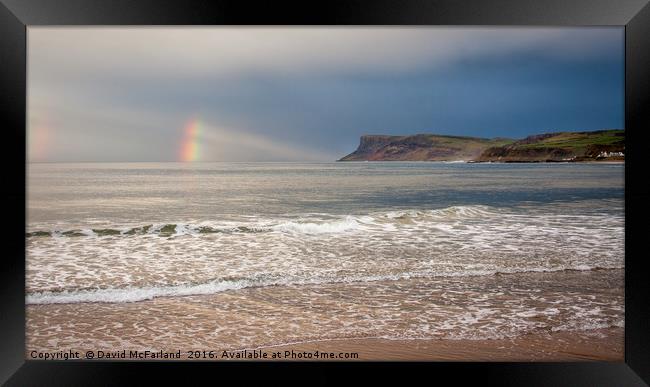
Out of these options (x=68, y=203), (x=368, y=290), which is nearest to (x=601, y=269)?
(x=368, y=290)

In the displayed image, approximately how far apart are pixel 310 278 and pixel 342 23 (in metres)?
2.47

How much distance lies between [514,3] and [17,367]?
3.49m

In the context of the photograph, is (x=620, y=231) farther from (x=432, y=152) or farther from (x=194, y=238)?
(x=432, y=152)

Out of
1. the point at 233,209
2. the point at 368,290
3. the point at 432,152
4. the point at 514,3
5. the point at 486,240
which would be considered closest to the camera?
the point at 514,3

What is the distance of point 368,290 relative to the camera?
359 centimetres

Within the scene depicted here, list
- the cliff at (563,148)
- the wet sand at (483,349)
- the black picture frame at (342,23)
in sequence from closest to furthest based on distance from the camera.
Result: the black picture frame at (342,23), the wet sand at (483,349), the cliff at (563,148)

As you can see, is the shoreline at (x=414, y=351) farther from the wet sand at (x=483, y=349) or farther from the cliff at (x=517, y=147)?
the cliff at (x=517, y=147)

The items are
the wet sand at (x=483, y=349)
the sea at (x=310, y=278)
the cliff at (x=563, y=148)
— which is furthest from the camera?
the cliff at (x=563, y=148)

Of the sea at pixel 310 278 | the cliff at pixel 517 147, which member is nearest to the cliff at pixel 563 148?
the cliff at pixel 517 147

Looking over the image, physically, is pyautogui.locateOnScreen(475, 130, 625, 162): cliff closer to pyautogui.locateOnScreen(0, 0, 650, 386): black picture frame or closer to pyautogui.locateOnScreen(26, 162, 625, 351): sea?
pyautogui.locateOnScreen(26, 162, 625, 351): sea

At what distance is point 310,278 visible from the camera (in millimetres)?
3951

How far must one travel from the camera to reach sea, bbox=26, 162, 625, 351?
278 cm

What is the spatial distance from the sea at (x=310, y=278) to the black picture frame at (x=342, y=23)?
35 cm

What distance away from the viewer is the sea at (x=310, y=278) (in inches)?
109
